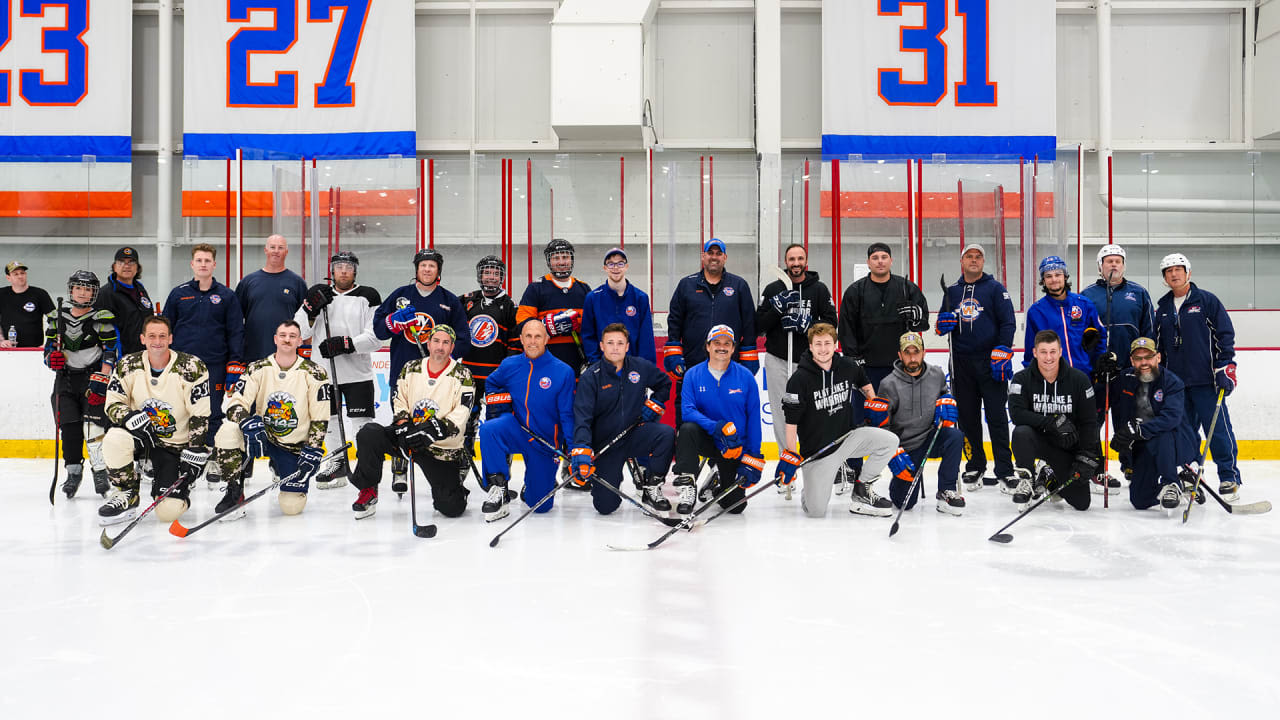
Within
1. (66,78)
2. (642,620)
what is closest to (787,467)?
(642,620)

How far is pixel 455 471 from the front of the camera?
4.51 m

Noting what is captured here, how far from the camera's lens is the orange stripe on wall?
7742 millimetres

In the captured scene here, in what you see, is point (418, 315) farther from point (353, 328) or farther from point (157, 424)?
point (157, 424)

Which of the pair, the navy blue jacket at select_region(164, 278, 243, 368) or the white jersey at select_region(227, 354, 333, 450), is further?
the navy blue jacket at select_region(164, 278, 243, 368)

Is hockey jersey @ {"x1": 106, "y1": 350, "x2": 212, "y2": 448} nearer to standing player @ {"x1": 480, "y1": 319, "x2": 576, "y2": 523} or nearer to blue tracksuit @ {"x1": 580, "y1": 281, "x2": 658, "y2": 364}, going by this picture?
standing player @ {"x1": 480, "y1": 319, "x2": 576, "y2": 523}

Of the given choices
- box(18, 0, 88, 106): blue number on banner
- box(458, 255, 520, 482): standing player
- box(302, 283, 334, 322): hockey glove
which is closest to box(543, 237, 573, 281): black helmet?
box(458, 255, 520, 482): standing player

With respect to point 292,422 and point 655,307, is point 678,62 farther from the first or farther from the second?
point 292,422

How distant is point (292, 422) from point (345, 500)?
22.9 inches

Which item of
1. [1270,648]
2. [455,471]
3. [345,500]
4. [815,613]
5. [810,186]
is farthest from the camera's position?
[810,186]

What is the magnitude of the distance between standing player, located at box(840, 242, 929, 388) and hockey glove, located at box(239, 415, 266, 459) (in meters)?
3.03

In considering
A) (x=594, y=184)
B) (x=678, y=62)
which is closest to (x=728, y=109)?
(x=678, y=62)

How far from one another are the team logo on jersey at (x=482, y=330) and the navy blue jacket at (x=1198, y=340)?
141 inches

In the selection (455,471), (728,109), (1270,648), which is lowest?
(1270,648)

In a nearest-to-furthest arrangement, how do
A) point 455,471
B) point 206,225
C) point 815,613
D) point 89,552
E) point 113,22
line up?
point 815,613
point 89,552
point 455,471
point 206,225
point 113,22
